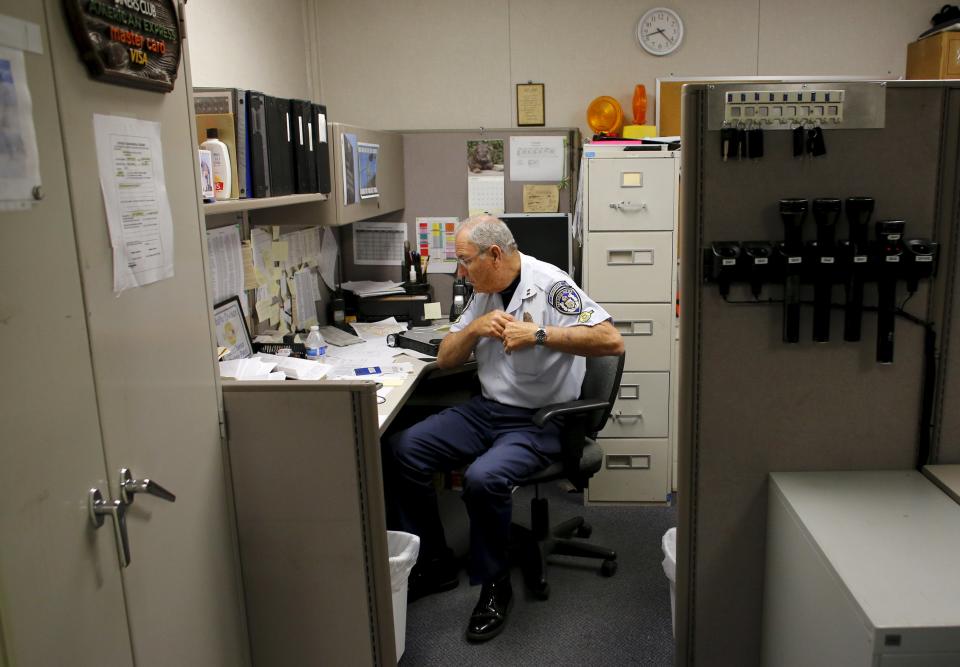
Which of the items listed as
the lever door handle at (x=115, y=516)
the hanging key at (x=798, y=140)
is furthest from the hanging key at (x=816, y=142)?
the lever door handle at (x=115, y=516)

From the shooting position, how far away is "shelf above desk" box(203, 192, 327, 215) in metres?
1.78

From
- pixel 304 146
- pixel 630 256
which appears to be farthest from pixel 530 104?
pixel 304 146

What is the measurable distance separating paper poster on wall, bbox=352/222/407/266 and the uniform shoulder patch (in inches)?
50.0

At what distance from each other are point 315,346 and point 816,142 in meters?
1.82

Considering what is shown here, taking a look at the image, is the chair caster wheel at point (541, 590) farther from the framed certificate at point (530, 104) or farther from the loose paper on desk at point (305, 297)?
the framed certificate at point (530, 104)

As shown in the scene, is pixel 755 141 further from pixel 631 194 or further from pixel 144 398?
pixel 631 194

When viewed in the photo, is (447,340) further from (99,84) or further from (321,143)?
(99,84)

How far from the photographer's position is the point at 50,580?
1110 millimetres

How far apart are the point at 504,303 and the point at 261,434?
3.90ft

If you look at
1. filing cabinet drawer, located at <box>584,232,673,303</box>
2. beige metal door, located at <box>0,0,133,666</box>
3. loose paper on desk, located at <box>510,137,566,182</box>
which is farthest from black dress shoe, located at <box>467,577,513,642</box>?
loose paper on desk, located at <box>510,137,566,182</box>

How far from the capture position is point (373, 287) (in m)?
3.56

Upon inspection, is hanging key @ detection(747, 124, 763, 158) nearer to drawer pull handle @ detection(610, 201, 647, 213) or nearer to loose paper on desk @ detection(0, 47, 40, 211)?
loose paper on desk @ detection(0, 47, 40, 211)

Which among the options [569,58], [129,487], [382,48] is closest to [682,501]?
[129,487]

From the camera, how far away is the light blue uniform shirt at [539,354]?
8.45 ft
